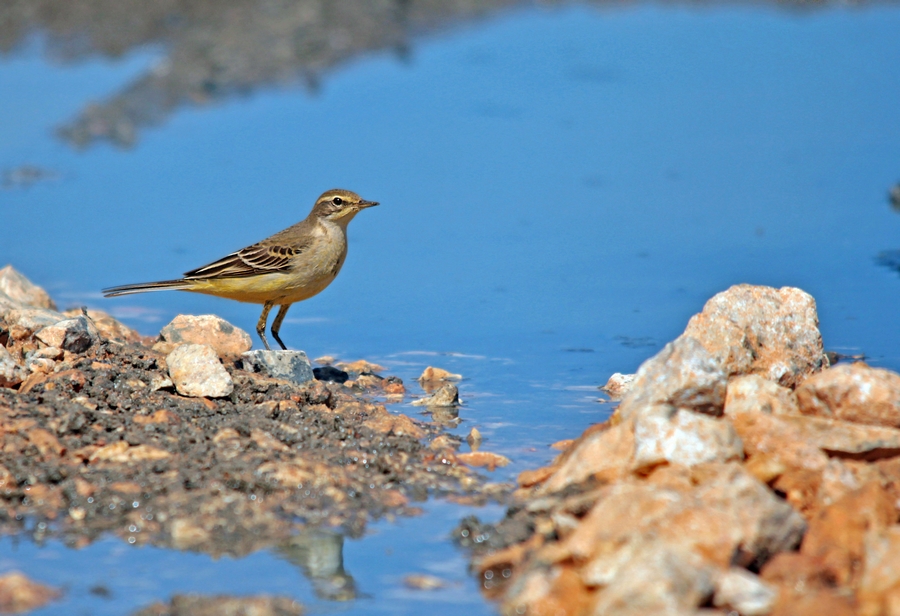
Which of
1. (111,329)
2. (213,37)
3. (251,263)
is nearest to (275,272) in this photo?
(251,263)

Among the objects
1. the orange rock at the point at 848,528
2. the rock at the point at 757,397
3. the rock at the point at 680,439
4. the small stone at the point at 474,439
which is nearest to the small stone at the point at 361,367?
the small stone at the point at 474,439

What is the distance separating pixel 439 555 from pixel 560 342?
4.06 metres

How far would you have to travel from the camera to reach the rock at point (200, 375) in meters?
7.17

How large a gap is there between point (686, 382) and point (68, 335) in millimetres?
4280

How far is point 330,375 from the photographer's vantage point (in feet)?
27.9

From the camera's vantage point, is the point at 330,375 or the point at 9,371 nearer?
the point at 9,371

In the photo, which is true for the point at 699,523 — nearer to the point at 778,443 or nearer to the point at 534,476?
the point at 778,443

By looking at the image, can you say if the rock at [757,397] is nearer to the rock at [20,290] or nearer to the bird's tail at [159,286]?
the bird's tail at [159,286]

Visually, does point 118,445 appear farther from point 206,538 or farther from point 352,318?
point 352,318

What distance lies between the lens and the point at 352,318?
33.4 feet

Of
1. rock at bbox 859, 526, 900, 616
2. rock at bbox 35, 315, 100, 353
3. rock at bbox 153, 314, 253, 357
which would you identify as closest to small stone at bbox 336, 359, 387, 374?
rock at bbox 153, 314, 253, 357

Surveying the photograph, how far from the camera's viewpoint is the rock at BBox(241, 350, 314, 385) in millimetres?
7770

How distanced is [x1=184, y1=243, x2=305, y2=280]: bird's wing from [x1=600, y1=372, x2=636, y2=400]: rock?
112 inches

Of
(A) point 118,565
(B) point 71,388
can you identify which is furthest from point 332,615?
(B) point 71,388
